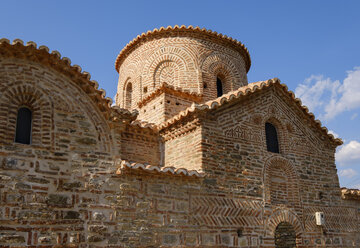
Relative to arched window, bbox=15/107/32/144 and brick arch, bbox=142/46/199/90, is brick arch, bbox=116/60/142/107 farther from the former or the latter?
arched window, bbox=15/107/32/144

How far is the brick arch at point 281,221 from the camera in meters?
8.28

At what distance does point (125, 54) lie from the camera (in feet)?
42.4

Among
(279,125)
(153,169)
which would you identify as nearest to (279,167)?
(279,125)

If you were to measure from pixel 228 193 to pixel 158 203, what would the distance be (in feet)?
5.66

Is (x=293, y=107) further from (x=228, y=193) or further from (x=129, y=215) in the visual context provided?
(x=129, y=215)

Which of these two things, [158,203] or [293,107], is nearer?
[158,203]

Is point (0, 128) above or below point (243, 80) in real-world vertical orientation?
below

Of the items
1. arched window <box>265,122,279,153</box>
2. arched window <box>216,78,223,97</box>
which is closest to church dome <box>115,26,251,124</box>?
arched window <box>216,78,223,97</box>

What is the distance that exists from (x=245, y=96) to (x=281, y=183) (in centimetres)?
238

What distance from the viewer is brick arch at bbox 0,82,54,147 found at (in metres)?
6.20

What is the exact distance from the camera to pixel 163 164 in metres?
8.98

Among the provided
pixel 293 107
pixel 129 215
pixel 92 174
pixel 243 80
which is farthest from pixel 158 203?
pixel 243 80

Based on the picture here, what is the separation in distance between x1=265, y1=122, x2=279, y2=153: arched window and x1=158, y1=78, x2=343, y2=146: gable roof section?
3.39 feet

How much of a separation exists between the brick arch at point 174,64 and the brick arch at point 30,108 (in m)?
5.35
